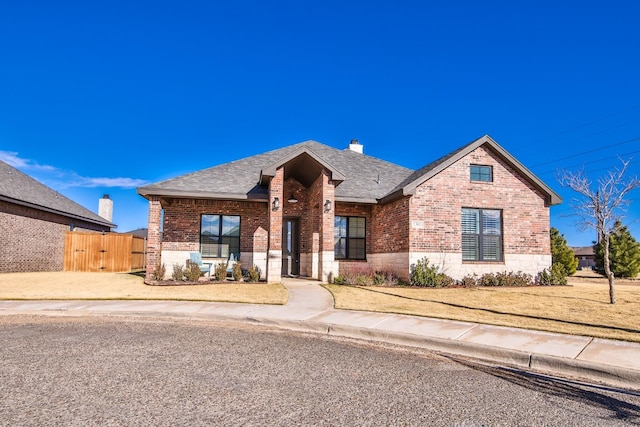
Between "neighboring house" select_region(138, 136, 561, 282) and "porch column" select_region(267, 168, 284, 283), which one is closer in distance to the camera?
"porch column" select_region(267, 168, 284, 283)

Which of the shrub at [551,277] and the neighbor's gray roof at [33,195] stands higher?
the neighbor's gray roof at [33,195]

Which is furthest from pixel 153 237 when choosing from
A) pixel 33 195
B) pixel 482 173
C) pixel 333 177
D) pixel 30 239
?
pixel 482 173

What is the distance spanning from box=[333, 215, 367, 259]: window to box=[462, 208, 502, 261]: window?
4329 millimetres

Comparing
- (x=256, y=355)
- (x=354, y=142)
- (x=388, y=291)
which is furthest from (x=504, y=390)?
(x=354, y=142)

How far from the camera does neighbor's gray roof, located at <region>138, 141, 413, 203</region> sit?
579 inches

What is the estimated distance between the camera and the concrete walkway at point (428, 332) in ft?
16.1

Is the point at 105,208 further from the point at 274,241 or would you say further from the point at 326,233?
the point at 326,233

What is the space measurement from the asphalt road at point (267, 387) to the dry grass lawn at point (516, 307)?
9.00 feet

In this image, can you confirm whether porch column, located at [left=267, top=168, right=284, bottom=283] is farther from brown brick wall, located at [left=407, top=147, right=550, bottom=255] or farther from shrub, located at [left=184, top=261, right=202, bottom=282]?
brown brick wall, located at [left=407, top=147, right=550, bottom=255]

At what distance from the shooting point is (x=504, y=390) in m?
4.12

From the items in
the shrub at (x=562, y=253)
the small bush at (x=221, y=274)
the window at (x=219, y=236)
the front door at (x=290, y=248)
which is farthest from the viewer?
the shrub at (x=562, y=253)

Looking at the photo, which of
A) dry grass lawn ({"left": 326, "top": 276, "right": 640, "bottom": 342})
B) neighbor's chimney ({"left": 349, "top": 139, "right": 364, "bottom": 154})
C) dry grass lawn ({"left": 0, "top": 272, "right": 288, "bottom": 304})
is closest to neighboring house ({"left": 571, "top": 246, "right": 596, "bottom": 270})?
neighbor's chimney ({"left": 349, "top": 139, "right": 364, "bottom": 154})

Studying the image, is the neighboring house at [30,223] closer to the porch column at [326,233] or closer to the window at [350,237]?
the porch column at [326,233]

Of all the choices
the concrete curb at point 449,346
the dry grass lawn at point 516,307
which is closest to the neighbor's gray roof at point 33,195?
the concrete curb at point 449,346
